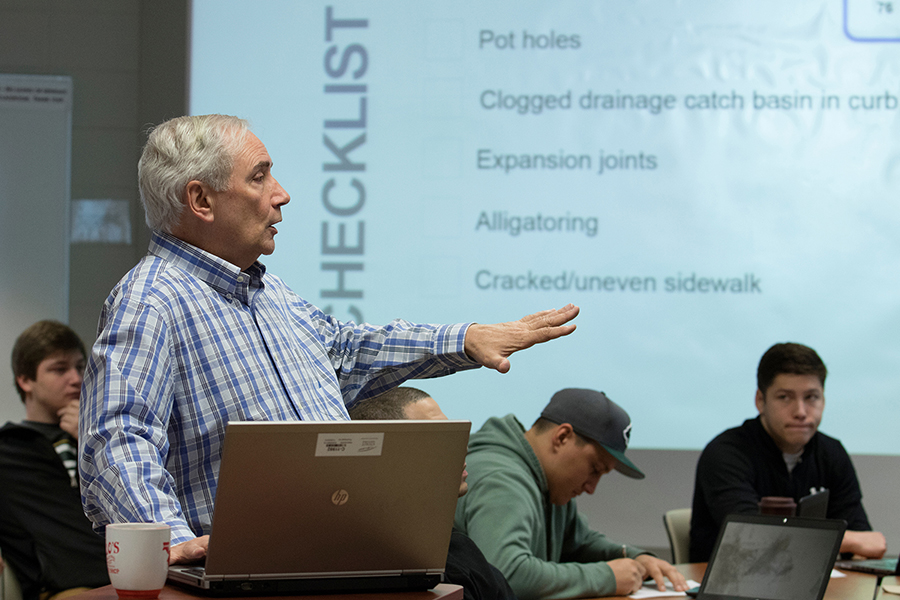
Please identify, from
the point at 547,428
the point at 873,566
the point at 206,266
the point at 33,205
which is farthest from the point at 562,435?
the point at 33,205

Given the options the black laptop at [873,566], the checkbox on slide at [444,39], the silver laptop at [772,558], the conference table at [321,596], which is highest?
the checkbox on slide at [444,39]

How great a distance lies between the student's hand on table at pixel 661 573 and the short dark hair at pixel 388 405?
2.20 ft

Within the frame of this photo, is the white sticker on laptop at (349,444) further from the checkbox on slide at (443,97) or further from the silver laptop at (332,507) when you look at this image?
the checkbox on slide at (443,97)

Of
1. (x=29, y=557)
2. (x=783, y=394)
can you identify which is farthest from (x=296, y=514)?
(x=783, y=394)

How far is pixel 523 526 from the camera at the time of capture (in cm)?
214

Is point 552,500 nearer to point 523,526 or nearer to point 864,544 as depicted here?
point 523,526

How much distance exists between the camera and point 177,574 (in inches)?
42.7

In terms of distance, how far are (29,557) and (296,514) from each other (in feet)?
6.36

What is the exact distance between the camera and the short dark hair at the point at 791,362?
2.95 meters

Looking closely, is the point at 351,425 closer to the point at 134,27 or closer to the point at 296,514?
the point at 296,514

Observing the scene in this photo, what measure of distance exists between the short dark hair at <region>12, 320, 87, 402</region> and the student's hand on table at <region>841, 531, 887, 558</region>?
2.56m

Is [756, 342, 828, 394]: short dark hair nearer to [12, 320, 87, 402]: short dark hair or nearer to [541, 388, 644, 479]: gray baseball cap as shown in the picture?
[541, 388, 644, 479]: gray baseball cap

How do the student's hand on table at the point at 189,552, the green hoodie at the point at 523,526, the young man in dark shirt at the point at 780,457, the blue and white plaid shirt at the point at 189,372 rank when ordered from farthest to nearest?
the young man in dark shirt at the point at 780,457, the green hoodie at the point at 523,526, the blue and white plaid shirt at the point at 189,372, the student's hand on table at the point at 189,552

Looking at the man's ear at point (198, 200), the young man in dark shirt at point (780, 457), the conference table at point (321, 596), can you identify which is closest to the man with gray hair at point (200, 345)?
the man's ear at point (198, 200)
